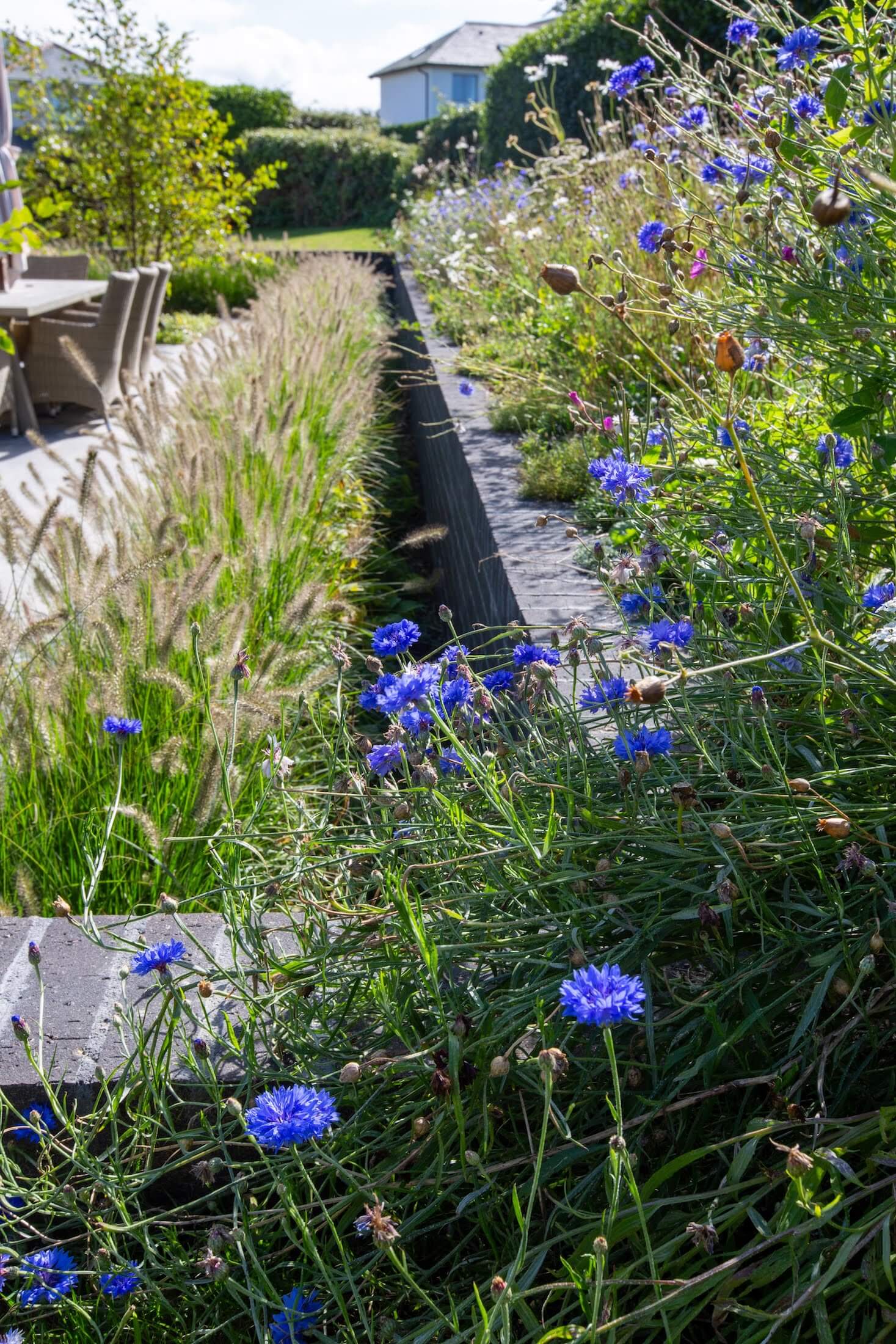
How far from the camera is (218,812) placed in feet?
7.29

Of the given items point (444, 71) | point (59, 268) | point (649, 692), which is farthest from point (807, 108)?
point (444, 71)

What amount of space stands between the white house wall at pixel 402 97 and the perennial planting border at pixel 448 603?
53044 mm

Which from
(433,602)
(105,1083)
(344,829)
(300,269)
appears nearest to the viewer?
(105,1083)

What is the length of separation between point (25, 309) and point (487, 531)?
5367 millimetres

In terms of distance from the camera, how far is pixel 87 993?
163cm

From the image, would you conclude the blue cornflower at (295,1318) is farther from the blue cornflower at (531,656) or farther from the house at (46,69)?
the house at (46,69)

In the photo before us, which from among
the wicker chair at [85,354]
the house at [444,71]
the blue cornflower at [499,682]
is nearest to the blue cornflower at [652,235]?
the blue cornflower at [499,682]

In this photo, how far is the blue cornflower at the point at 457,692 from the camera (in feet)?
4.80

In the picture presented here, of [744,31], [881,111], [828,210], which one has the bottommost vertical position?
[828,210]

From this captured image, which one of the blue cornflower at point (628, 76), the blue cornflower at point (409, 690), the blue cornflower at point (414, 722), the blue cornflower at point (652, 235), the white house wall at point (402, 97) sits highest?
the white house wall at point (402, 97)

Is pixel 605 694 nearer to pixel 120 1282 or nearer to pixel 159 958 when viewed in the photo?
pixel 159 958

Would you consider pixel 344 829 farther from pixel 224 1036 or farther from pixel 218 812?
pixel 218 812

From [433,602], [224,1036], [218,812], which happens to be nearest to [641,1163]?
[224,1036]

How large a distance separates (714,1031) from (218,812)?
129 cm
